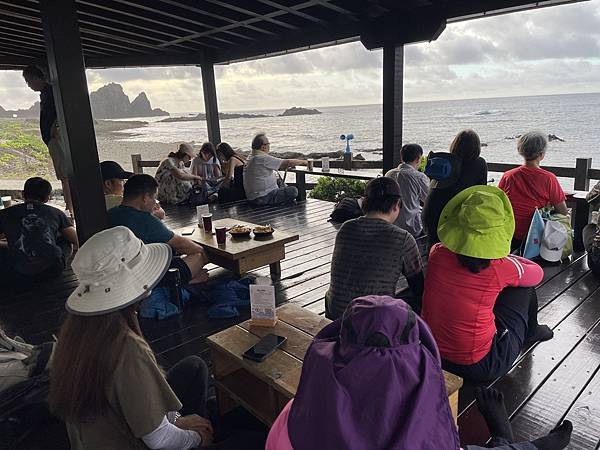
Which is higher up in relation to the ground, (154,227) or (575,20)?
(575,20)

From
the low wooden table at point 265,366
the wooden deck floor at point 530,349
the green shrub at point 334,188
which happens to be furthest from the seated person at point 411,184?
the green shrub at point 334,188

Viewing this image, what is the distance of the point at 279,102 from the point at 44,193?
43.8m

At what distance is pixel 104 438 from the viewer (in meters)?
1.06

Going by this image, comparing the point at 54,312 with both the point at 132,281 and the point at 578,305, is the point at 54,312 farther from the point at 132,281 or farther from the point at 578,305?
the point at 578,305

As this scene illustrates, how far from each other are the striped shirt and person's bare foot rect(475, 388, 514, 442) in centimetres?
58

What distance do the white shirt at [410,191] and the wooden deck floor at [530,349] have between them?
2.71 feet

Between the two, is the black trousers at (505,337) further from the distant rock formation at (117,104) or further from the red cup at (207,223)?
the distant rock formation at (117,104)

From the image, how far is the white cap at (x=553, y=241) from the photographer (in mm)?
→ 3426

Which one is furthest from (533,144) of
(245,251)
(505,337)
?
(245,251)

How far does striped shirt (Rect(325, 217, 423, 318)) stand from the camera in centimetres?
190

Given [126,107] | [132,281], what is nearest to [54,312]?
[132,281]

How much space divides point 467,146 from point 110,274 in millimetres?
2752

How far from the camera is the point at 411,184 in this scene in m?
3.85

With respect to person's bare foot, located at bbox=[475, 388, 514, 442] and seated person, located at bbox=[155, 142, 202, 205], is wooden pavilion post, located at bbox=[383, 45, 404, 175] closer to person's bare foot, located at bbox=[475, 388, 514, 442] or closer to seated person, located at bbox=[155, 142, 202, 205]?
seated person, located at bbox=[155, 142, 202, 205]
